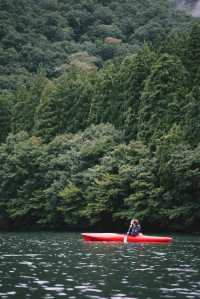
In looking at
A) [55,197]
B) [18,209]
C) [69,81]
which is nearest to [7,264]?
[55,197]

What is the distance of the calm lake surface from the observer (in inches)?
930

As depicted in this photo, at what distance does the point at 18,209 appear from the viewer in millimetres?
73125

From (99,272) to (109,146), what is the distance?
135 ft

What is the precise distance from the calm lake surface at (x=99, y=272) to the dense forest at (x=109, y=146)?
16.8 metres

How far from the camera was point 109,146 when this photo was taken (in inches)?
2741

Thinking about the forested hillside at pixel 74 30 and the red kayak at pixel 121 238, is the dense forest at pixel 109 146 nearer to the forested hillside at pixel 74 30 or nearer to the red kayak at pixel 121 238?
the red kayak at pixel 121 238

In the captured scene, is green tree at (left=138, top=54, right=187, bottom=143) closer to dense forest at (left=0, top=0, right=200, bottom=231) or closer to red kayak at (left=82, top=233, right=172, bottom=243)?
dense forest at (left=0, top=0, right=200, bottom=231)

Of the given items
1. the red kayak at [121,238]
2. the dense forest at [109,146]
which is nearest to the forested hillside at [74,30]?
the dense forest at [109,146]

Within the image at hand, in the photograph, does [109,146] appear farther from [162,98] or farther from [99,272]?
[99,272]

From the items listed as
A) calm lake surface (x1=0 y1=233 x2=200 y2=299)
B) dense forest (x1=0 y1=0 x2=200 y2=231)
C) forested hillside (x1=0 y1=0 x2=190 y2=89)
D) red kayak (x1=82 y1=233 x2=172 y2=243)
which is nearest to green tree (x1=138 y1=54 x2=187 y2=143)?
dense forest (x1=0 y1=0 x2=200 y2=231)

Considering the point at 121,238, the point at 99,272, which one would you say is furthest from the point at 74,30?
the point at 99,272

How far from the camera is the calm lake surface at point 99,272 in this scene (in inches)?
930

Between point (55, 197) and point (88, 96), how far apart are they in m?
17.3

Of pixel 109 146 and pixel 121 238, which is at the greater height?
pixel 109 146
